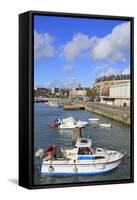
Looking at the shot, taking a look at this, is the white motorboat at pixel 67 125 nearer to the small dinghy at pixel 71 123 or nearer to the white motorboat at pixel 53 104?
the small dinghy at pixel 71 123

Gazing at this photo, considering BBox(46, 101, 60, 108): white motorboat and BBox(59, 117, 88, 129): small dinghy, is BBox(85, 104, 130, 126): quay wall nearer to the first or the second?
BBox(59, 117, 88, 129): small dinghy

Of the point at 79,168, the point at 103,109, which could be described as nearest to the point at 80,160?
the point at 79,168

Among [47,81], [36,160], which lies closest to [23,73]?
[47,81]

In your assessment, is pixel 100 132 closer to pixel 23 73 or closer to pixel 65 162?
pixel 65 162

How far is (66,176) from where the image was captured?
299 inches

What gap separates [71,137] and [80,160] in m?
0.28

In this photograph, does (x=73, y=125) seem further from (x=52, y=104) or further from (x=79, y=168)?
(x=79, y=168)

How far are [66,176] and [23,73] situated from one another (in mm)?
1266

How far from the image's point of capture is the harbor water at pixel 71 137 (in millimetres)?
7488

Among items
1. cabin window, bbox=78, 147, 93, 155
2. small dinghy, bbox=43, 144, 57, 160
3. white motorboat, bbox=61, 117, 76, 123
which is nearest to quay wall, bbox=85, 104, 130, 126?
white motorboat, bbox=61, 117, 76, 123

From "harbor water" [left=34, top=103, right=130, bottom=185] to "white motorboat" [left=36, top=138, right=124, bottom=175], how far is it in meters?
0.06

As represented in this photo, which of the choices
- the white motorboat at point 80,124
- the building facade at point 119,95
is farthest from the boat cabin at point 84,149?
the building facade at point 119,95

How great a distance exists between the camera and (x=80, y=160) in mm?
7660

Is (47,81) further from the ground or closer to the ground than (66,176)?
further from the ground
